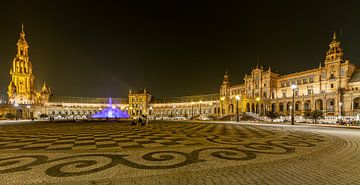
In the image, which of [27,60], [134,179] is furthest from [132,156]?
[27,60]

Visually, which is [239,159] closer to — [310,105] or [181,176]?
[181,176]

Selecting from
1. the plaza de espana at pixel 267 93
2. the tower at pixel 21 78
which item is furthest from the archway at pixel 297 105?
the tower at pixel 21 78

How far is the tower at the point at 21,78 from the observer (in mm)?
93250

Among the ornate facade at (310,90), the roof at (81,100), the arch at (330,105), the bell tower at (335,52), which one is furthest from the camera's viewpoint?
the roof at (81,100)

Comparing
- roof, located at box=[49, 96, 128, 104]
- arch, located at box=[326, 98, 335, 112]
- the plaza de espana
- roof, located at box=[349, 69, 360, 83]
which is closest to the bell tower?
the plaza de espana

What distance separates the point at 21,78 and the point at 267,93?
124 m

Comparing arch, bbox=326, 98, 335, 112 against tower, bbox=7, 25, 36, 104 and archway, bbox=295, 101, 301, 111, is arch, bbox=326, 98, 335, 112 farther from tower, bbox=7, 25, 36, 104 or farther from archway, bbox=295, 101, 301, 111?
tower, bbox=7, 25, 36, 104

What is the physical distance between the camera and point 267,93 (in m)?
84.9

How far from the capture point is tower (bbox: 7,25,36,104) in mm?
93250

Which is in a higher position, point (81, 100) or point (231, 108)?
point (81, 100)

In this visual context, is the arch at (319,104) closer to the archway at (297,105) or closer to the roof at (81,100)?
the archway at (297,105)

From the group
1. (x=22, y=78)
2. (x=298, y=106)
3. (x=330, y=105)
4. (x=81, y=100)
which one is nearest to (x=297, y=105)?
(x=298, y=106)

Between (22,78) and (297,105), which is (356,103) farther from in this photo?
(22,78)

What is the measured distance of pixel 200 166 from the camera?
21.0 ft
